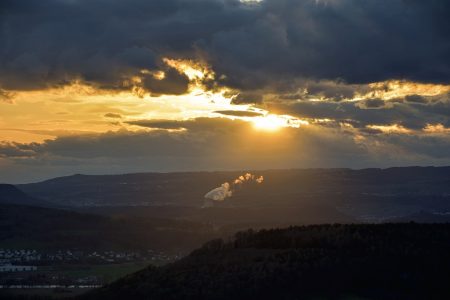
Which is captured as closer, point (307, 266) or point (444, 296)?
point (444, 296)

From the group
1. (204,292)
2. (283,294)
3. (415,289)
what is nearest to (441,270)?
(415,289)

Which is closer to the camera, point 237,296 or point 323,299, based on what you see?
point 323,299

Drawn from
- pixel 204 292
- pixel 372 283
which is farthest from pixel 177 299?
pixel 372 283

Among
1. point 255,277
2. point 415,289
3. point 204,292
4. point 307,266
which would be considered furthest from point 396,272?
point 204,292

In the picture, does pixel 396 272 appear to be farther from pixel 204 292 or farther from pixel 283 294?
pixel 204 292

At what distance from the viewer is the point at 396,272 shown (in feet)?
646

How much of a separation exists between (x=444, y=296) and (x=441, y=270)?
1081cm

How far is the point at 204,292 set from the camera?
7805 inches

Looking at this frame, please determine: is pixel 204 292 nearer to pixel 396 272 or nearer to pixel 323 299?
pixel 323 299

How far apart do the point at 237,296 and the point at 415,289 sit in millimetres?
39887

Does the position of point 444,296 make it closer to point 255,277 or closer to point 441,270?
point 441,270

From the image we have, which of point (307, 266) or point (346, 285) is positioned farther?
point (307, 266)

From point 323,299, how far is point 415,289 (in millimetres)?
25840

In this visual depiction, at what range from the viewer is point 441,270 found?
196125mm
